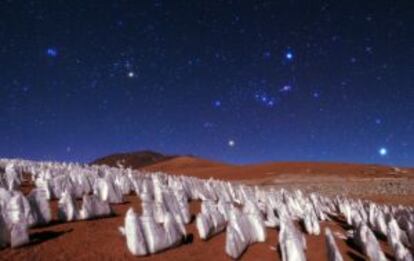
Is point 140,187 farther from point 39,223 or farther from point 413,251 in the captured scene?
point 413,251

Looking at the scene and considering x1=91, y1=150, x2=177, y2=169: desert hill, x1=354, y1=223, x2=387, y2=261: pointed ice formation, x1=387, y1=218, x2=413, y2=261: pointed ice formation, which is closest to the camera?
x1=387, y1=218, x2=413, y2=261: pointed ice formation

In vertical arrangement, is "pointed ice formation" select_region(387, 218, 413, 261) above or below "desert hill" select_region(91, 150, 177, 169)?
below

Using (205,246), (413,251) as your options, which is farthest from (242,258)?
(413,251)

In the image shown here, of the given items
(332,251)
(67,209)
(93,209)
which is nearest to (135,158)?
(93,209)

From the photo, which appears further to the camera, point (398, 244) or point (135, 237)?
point (398, 244)

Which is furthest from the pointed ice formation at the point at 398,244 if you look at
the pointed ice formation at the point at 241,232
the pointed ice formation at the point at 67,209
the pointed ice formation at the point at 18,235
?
the pointed ice formation at the point at 18,235

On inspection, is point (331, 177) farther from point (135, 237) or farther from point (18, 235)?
point (18, 235)

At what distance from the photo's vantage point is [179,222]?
29.8 ft

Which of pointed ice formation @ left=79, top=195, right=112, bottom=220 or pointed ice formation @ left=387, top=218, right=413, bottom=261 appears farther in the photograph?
pointed ice formation @ left=79, top=195, right=112, bottom=220

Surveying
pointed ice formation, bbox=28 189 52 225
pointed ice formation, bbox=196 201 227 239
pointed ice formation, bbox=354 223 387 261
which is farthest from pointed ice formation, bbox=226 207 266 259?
pointed ice formation, bbox=28 189 52 225

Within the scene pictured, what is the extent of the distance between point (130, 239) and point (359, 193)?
25.8m

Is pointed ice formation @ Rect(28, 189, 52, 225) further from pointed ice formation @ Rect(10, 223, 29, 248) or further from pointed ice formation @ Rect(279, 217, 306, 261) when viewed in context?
pointed ice formation @ Rect(279, 217, 306, 261)

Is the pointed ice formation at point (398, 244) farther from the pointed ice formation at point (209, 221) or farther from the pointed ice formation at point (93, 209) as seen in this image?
the pointed ice formation at point (93, 209)

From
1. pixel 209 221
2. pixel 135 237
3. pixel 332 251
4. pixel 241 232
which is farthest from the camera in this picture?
pixel 209 221
